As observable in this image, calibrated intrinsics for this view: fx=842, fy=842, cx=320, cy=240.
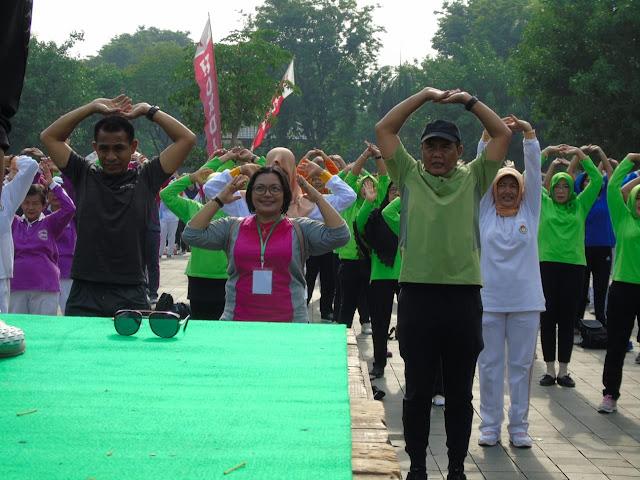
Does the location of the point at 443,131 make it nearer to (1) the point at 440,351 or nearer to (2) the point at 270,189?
(2) the point at 270,189

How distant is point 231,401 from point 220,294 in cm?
506

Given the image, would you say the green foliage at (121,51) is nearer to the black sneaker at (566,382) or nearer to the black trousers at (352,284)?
the black trousers at (352,284)

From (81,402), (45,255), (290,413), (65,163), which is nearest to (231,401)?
(290,413)

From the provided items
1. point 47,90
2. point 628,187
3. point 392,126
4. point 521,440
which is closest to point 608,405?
point 521,440

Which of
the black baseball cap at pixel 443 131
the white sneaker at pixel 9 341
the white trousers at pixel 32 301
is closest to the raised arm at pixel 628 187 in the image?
the black baseball cap at pixel 443 131

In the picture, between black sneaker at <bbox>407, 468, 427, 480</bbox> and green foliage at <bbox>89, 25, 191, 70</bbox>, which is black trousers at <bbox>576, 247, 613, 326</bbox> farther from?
green foliage at <bbox>89, 25, 191, 70</bbox>

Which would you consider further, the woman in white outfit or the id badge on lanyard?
the woman in white outfit

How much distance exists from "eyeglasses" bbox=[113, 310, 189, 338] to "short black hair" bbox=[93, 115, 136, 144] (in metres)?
1.70

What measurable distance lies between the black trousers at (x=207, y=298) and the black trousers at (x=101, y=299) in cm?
272

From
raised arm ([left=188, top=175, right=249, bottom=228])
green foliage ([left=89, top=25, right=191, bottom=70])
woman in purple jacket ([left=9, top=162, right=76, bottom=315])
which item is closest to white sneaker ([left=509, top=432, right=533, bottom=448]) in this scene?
raised arm ([left=188, top=175, right=249, bottom=228])

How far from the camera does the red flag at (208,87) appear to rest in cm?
1970

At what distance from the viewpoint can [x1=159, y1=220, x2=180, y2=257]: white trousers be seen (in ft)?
76.1

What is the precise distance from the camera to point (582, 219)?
880 centimetres

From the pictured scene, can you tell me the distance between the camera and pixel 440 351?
15.8ft
